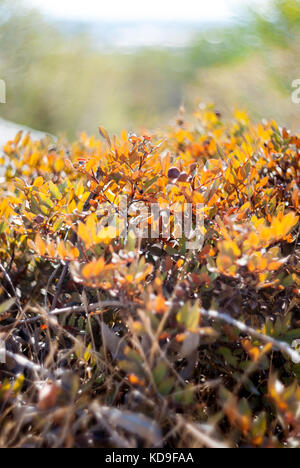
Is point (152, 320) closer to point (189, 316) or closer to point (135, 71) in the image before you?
point (189, 316)

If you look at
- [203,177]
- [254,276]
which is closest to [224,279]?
[254,276]

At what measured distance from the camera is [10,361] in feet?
3.77

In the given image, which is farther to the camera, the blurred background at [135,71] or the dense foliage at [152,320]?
the blurred background at [135,71]

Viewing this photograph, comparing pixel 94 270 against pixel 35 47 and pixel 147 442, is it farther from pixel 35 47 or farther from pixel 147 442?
pixel 35 47

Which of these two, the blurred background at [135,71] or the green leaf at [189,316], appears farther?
the blurred background at [135,71]

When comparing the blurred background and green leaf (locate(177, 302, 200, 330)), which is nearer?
green leaf (locate(177, 302, 200, 330))

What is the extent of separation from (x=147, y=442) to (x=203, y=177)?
2.41ft

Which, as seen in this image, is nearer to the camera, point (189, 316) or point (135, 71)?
point (189, 316)

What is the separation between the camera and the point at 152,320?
95 cm

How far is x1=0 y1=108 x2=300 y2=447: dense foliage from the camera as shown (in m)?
0.91

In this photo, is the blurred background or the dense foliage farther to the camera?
the blurred background

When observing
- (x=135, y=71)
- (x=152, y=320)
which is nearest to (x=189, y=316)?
(x=152, y=320)

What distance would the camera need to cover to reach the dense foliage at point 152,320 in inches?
35.8

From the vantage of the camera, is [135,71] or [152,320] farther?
[135,71]
